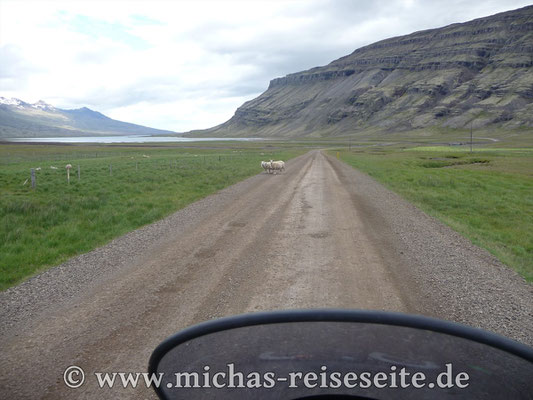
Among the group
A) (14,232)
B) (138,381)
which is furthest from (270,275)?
(14,232)

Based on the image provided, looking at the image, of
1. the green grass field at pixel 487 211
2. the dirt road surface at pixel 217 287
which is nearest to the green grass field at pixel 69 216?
the dirt road surface at pixel 217 287

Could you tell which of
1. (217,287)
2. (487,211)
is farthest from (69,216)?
(487,211)

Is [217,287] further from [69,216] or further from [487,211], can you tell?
[487,211]

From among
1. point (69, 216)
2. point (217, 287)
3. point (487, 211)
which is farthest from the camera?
point (487, 211)

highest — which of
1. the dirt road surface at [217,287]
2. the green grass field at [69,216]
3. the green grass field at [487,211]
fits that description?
the green grass field at [69,216]

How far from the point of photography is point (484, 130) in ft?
542

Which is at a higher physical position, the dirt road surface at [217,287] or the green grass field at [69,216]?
the green grass field at [69,216]

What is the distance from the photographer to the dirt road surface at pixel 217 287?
13.9 ft

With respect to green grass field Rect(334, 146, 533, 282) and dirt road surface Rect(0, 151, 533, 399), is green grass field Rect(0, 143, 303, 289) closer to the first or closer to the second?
dirt road surface Rect(0, 151, 533, 399)

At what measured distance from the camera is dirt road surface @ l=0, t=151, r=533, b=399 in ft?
13.9

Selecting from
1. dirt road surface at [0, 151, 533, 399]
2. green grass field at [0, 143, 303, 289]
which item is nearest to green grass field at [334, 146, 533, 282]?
dirt road surface at [0, 151, 533, 399]

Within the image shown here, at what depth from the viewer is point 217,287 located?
6316 millimetres

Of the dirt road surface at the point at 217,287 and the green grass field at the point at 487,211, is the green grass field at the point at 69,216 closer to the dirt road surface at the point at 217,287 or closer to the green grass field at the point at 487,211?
the dirt road surface at the point at 217,287

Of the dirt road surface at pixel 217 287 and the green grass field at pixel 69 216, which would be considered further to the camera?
the green grass field at pixel 69 216
